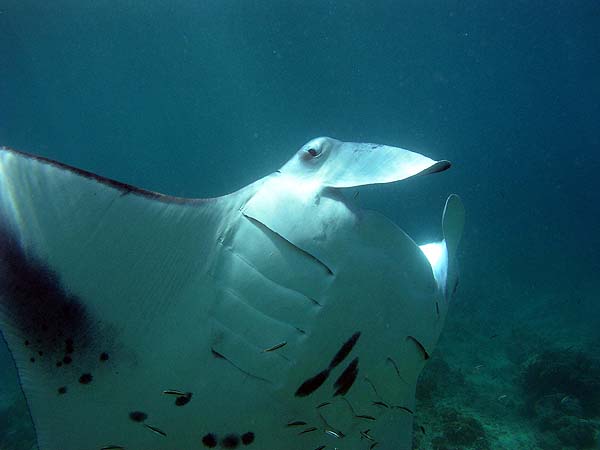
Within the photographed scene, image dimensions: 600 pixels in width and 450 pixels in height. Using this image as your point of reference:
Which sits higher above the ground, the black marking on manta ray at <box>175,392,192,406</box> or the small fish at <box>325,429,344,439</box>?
the small fish at <box>325,429,344,439</box>

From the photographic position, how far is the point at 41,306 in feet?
4.15

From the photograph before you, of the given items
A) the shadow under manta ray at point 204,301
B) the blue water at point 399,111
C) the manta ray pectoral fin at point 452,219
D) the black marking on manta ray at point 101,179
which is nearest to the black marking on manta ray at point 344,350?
the shadow under manta ray at point 204,301

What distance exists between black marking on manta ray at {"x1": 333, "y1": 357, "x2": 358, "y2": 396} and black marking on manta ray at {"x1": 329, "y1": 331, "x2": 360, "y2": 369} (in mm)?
57

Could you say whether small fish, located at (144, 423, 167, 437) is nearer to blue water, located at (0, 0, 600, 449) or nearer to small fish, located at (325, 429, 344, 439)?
small fish, located at (325, 429, 344, 439)

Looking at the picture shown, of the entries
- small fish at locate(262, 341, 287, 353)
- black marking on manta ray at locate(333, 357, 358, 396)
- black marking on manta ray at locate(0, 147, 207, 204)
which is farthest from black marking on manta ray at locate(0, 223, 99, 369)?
black marking on manta ray at locate(333, 357, 358, 396)

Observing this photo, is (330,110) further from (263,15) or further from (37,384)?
(37,384)

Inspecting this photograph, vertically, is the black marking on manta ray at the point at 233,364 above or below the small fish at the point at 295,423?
above

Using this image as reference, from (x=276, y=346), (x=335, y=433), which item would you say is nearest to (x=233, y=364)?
(x=276, y=346)

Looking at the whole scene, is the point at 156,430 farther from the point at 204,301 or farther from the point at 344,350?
the point at 344,350

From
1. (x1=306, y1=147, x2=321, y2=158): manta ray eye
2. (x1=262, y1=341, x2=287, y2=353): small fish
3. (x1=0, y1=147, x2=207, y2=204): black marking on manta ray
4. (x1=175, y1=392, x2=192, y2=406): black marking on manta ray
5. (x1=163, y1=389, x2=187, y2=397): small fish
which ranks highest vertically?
(x1=306, y1=147, x2=321, y2=158): manta ray eye

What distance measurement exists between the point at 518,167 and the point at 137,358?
66.8 metres

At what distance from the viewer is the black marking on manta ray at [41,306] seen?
1226 mm

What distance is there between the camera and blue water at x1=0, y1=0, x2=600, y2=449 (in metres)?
16.4

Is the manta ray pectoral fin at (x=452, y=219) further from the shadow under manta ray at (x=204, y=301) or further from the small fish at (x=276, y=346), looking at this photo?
the small fish at (x=276, y=346)
